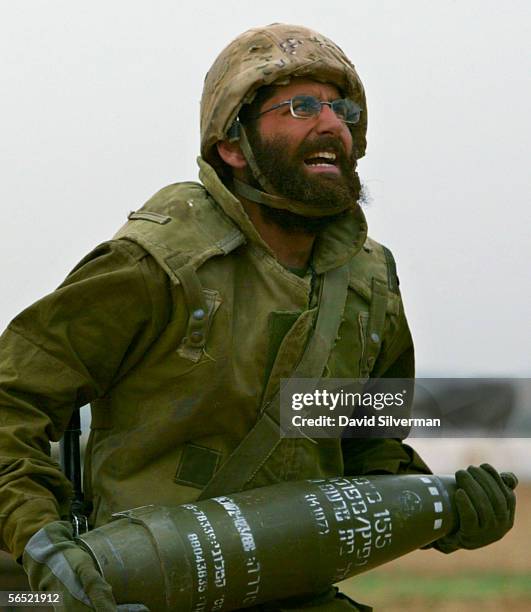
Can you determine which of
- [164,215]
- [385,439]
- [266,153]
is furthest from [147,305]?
[385,439]

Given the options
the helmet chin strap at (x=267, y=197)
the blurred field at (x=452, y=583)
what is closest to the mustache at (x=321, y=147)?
the helmet chin strap at (x=267, y=197)

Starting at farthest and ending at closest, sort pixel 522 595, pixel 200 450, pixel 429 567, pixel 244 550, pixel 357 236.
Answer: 1. pixel 429 567
2. pixel 522 595
3. pixel 357 236
4. pixel 200 450
5. pixel 244 550

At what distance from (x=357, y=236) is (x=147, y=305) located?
36.6 inches

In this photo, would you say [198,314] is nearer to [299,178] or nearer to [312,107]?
[299,178]

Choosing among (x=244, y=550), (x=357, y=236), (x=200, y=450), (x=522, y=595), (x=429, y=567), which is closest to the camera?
(x=244, y=550)

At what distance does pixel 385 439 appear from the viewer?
5.85m

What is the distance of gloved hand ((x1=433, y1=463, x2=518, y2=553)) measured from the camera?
215 inches

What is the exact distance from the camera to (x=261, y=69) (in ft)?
17.6

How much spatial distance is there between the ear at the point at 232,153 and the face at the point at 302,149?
0.07 m

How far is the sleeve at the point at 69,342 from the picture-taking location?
500 cm

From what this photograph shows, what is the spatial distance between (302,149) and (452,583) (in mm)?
9165

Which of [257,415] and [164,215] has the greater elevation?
[164,215]

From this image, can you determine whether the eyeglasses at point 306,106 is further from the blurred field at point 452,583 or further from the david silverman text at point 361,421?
the blurred field at point 452,583

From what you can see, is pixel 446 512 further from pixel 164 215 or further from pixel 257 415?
pixel 164 215
